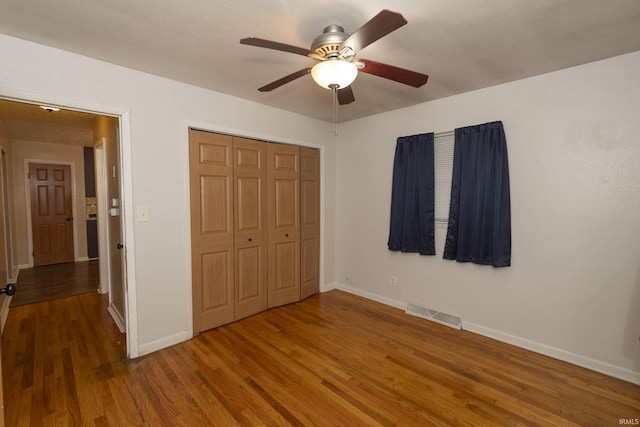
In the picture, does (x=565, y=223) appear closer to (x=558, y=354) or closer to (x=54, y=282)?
(x=558, y=354)

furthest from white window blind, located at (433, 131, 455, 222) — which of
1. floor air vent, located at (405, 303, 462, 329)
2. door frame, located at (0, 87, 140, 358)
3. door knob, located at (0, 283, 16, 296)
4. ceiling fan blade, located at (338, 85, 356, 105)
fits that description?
door knob, located at (0, 283, 16, 296)

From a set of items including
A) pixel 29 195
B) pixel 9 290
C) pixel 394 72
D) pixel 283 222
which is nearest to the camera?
pixel 9 290

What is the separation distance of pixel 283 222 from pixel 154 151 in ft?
5.28

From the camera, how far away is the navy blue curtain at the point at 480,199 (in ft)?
8.79

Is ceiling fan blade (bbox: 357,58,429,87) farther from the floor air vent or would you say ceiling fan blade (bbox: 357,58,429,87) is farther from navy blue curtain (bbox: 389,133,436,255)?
the floor air vent

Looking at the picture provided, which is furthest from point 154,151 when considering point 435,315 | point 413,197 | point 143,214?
point 435,315

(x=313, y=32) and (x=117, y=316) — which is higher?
(x=313, y=32)

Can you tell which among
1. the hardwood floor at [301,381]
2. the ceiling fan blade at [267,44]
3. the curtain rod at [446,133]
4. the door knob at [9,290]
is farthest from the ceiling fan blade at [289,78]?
the hardwood floor at [301,381]

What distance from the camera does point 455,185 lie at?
299 centimetres

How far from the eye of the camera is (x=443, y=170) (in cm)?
317

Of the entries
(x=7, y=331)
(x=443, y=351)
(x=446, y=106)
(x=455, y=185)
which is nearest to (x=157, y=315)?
(x=7, y=331)

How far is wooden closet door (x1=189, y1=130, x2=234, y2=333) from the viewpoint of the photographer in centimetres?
282

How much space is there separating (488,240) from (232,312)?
2735 millimetres

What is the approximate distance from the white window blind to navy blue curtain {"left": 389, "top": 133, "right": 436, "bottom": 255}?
2.8 inches
